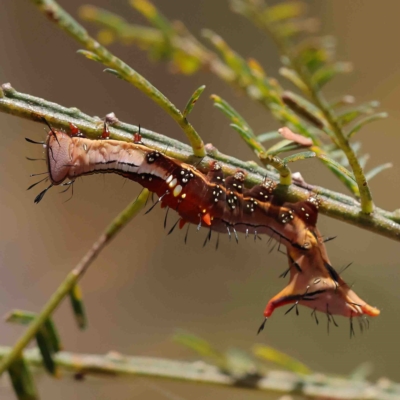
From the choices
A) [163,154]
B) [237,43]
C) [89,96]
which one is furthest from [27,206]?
[163,154]

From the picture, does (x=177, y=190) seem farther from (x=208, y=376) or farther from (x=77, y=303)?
(x=208, y=376)

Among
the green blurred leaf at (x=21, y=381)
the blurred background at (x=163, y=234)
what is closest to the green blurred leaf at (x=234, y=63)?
the green blurred leaf at (x=21, y=381)

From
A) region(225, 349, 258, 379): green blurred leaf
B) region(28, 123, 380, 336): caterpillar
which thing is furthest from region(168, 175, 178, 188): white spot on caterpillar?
region(225, 349, 258, 379): green blurred leaf

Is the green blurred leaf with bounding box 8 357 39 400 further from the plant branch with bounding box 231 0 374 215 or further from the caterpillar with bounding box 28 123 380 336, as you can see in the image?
the plant branch with bounding box 231 0 374 215

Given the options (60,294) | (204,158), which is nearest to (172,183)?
(204,158)

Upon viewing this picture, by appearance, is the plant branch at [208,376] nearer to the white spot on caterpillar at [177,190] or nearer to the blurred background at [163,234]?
the white spot on caterpillar at [177,190]

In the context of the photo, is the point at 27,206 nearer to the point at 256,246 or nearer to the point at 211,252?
the point at 211,252
